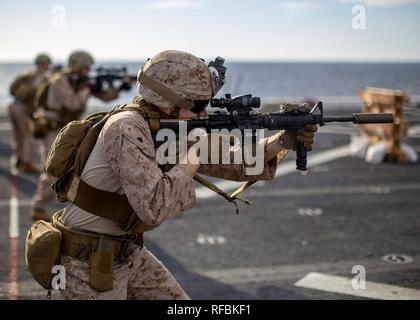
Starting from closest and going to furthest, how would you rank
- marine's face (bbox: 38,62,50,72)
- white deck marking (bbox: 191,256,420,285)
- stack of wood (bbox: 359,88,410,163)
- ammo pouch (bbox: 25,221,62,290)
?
ammo pouch (bbox: 25,221,62,290) → white deck marking (bbox: 191,256,420,285) → marine's face (bbox: 38,62,50,72) → stack of wood (bbox: 359,88,410,163)

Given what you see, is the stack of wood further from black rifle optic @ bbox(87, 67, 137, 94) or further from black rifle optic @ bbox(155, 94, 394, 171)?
black rifle optic @ bbox(155, 94, 394, 171)

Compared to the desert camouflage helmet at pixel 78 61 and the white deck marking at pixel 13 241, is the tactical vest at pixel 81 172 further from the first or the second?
the desert camouflage helmet at pixel 78 61

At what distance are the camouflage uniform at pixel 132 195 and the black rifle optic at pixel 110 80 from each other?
18.3 ft

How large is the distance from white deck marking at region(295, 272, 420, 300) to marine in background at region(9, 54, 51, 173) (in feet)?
24.0

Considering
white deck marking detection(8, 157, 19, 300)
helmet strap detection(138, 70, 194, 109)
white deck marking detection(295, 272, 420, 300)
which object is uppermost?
helmet strap detection(138, 70, 194, 109)

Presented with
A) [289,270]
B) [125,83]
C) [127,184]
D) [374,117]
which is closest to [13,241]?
[289,270]

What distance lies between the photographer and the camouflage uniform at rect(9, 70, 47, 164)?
37.0 feet

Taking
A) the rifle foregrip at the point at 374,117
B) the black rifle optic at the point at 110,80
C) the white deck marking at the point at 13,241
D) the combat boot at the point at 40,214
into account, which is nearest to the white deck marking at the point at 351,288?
the rifle foregrip at the point at 374,117

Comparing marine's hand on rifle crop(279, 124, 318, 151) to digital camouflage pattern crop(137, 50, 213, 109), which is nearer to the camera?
digital camouflage pattern crop(137, 50, 213, 109)

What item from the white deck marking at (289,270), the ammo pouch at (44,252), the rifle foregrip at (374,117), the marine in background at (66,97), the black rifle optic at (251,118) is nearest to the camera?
the ammo pouch at (44,252)

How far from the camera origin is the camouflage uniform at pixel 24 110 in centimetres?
1127

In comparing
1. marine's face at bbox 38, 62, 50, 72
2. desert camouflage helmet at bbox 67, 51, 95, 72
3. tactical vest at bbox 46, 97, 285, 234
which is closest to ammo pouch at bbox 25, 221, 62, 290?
tactical vest at bbox 46, 97, 285, 234
